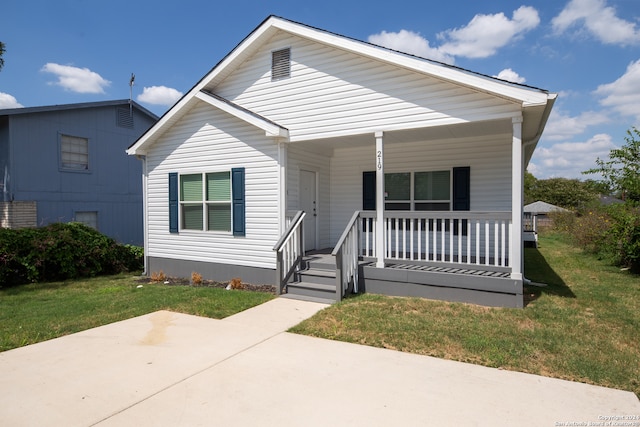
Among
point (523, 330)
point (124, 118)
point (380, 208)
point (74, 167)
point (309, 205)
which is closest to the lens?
point (523, 330)

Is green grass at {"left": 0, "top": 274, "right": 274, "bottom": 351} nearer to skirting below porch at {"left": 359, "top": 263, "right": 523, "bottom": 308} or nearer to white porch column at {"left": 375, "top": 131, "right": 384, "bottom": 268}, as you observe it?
skirting below porch at {"left": 359, "top": 263, "right": 523, "bottom": 308}

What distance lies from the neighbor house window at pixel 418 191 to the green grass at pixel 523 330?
8.51ft

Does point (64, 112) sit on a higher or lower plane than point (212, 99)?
higher

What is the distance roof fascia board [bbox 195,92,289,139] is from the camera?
751cm

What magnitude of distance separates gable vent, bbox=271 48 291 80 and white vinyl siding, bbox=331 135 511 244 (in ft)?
7.90

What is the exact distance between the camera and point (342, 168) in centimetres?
952

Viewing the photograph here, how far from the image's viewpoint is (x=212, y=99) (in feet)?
27.0

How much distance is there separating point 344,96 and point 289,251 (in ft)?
10.9

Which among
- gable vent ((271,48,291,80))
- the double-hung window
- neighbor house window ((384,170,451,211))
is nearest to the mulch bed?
neighbor house window ((384,170,451,211))

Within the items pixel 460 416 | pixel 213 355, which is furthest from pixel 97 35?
pixel 460 416

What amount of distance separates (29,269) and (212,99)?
20.0 feet

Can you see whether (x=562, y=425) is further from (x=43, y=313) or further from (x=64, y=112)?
(x=64, y=112)

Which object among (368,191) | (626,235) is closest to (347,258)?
(368,191)

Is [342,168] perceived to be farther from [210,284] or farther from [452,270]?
[210,284]
